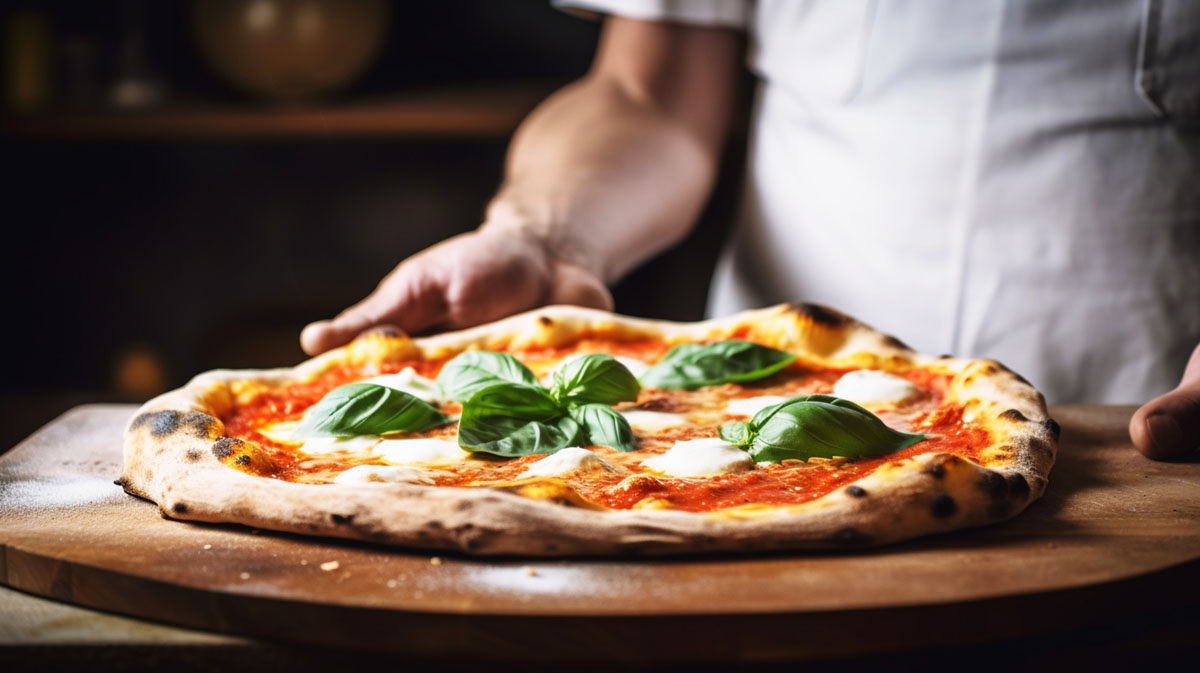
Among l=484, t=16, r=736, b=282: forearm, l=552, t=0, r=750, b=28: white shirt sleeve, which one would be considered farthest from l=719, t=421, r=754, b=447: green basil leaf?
l=552, t=0, r=750, b=28: white shirt sleeve

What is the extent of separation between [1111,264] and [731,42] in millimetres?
832

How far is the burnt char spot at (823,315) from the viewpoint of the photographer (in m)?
1.57

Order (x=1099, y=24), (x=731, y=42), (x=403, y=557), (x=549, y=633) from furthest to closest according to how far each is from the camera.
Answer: (x=731, y=42) < (x=1099, y=24) < (x=403, y=557) < (x=549, y=633)

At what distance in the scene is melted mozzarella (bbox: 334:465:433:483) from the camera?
1061mm

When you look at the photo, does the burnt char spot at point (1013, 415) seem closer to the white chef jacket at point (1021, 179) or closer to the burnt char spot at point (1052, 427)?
the burnt char spot at point (1052, 427)

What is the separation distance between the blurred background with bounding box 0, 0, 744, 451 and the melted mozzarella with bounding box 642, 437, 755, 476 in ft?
6.69

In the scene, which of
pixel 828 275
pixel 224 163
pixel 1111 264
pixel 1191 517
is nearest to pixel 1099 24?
pixel 1111 264

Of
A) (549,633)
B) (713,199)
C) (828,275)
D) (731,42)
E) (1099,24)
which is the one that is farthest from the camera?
(713,199)

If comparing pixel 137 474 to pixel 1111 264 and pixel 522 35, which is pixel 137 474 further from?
pixel 522 35

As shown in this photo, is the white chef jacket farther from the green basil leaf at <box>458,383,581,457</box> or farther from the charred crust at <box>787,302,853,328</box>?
the green basil leaf at <box>458,383,581,457</box>

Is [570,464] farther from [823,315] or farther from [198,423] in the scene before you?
[823,315]

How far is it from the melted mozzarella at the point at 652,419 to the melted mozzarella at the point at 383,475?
292mm

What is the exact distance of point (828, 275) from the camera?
6.57 feet

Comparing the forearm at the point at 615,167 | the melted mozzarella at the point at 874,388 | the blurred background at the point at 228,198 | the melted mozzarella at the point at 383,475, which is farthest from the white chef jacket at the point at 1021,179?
the blurred background at the point at 228,198
